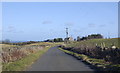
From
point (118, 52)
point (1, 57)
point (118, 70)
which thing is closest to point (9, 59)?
point (1, 57)

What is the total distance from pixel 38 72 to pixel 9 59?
900cm

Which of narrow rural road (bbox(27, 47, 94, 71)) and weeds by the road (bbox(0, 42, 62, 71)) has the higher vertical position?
weeds by the road (bbox(0, 42, 62, 71))

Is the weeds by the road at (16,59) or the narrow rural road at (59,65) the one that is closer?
the narrow rural road at (59,65)

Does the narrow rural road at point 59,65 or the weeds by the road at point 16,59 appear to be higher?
the weeds by the road at point 16,59

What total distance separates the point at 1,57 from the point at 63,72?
982cm

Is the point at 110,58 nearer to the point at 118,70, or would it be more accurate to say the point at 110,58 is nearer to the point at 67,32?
the point at 118,70

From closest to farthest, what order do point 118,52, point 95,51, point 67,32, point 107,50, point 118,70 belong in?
point 118,70 < point 118,52 < point 107,50 < point 95,51 < point 67,32

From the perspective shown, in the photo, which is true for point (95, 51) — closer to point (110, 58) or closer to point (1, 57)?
point (110, 58)

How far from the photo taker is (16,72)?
14031 mm

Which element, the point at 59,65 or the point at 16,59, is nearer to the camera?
the point at 59,65

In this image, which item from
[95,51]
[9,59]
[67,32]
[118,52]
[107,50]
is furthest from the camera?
[67,32]

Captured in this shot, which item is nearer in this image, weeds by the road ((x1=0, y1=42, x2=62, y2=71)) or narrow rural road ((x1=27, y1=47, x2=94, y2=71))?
narrow rural road ((x1=27, y1=47, x2=94, y2=71))

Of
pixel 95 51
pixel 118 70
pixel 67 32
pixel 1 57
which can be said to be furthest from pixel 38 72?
pixel 67 32

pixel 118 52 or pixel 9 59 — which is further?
pixel 9 59
